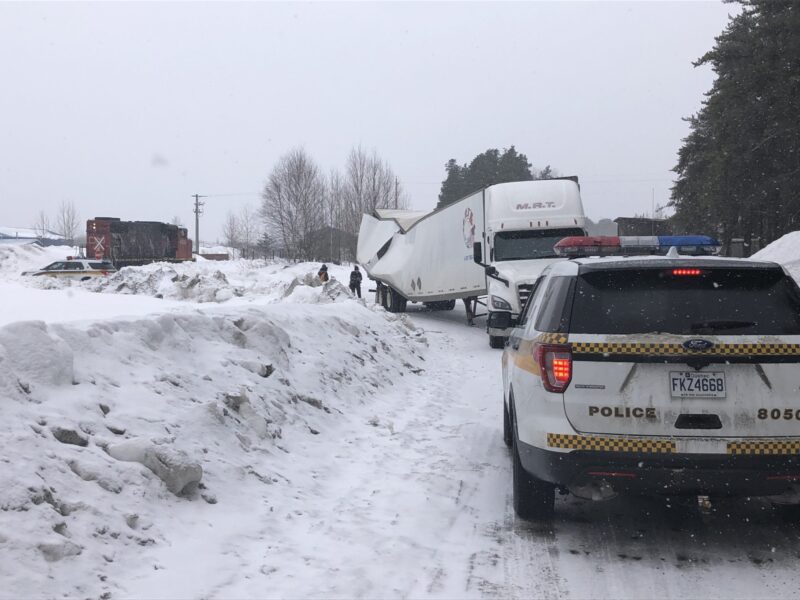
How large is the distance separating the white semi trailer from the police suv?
29.2 feet

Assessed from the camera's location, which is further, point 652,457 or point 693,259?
A: point 693,259

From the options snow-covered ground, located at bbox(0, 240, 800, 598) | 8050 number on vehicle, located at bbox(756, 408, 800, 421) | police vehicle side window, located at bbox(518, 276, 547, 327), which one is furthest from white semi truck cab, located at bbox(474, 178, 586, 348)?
8050 number on vehicle, located at bbox(756, 408, 800, 421)

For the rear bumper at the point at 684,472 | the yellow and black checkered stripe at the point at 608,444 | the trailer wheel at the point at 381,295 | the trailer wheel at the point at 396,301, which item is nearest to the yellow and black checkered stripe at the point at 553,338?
the yellow and black checkered stripe at the point at 608,444

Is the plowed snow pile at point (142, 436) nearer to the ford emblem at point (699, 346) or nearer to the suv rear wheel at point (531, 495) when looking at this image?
the suv rear wheel at point (531, 495)

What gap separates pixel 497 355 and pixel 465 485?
1014cm

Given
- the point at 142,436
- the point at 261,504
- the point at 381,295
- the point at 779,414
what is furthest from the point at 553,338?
the point at 381,295

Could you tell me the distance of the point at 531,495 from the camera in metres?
5.09

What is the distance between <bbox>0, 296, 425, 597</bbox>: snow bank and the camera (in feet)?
13.3

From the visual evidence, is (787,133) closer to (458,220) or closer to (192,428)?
(458,220)

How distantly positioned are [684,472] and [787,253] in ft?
63.5

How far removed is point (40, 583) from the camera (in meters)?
3.67

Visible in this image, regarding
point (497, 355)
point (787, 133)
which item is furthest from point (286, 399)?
point (787, 133)

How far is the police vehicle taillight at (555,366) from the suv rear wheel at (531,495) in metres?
0.71

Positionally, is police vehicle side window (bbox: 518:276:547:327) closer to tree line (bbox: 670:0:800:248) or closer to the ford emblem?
the ford emblem
